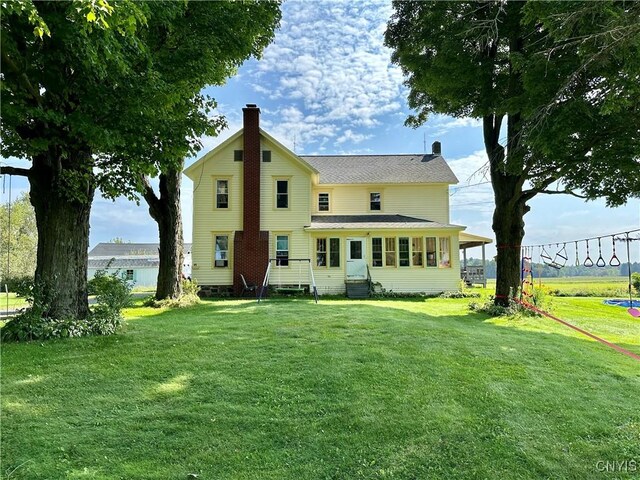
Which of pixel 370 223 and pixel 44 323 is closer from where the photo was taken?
pixel 44 323

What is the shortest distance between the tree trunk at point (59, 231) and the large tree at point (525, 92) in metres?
8.60

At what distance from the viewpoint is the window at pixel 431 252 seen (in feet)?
62.1

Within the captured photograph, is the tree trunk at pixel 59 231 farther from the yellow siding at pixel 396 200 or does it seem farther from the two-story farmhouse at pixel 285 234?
the yellow siding at pixel 396 200

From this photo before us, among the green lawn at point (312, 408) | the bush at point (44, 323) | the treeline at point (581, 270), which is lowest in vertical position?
the green lawn at point (312, 408)

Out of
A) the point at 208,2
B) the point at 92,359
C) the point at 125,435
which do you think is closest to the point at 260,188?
the point at 208,2

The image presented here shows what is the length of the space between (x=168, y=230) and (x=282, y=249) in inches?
244

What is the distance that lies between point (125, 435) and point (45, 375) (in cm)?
216

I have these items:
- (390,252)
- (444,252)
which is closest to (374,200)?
(390,252)

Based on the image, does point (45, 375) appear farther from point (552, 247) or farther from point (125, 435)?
point (552, 247)

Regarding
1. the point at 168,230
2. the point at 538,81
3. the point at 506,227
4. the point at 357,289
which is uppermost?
the point at 538,81

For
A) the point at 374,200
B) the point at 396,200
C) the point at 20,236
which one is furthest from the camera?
the point at 20,236

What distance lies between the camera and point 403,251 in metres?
18.9

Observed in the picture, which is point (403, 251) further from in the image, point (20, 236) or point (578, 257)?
point (20, 236)

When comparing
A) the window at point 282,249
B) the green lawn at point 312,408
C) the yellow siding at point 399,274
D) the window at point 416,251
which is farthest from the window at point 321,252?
the green lawn at point 312,408
